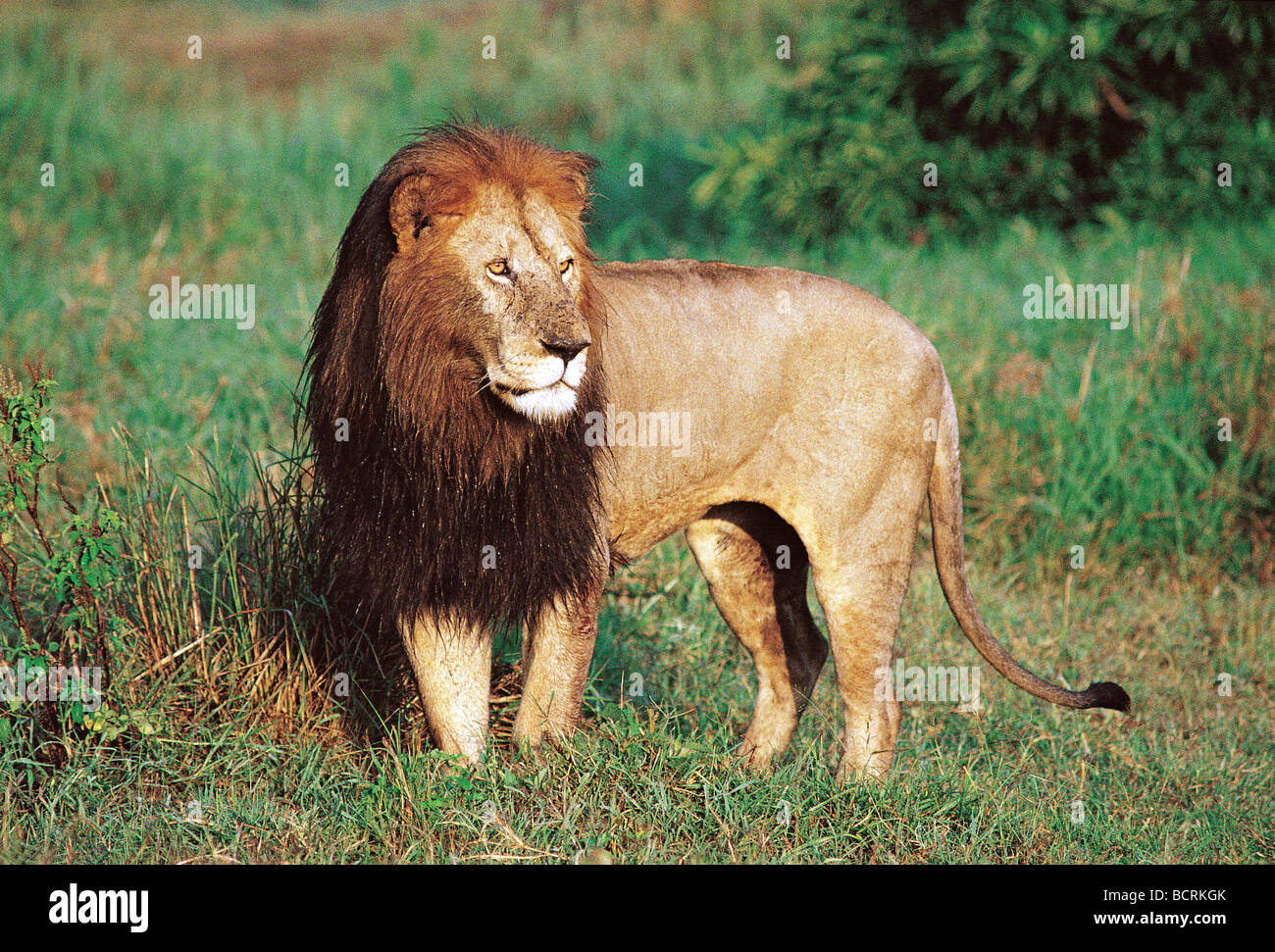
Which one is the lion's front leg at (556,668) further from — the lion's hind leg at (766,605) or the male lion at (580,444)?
the lion's hind leg at (766,605)


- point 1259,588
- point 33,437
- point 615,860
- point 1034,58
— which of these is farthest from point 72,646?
point 1034,58

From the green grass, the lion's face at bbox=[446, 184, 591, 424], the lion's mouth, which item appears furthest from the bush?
the lion's mouth

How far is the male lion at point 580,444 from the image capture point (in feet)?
10.8

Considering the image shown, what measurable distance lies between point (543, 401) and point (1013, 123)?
714cm

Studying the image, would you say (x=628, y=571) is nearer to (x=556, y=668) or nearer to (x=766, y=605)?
(x=766, y=605)

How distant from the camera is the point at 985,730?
490cm

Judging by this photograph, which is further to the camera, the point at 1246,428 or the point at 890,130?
the point at 890,130

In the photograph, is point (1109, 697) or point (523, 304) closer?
point (523, 304)

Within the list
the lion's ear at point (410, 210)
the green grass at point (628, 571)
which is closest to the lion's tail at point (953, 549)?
the green grass at point (628, 571)

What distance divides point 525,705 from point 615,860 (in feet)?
1.64

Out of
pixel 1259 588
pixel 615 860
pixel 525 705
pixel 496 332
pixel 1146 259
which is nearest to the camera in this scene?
pixel 496 332

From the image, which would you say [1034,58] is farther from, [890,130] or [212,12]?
[212,12]

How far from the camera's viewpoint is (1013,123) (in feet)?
31.3

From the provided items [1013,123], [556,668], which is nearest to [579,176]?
[556,668]
